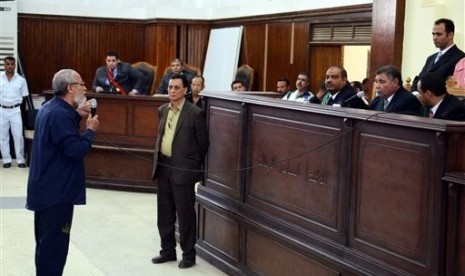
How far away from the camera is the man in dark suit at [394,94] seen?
4.77 meters

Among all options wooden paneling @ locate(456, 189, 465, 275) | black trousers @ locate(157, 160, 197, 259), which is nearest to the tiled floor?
black trousers @ locate(157, 160, 197, 259)

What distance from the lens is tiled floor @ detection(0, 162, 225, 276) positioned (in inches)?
233

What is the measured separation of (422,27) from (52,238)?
4.24 m

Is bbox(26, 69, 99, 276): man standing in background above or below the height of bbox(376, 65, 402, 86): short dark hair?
below

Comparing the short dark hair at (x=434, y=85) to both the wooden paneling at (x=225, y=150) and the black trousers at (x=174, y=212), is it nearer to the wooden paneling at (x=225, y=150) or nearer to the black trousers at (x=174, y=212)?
the wooden paneling at (x=225, y=150)

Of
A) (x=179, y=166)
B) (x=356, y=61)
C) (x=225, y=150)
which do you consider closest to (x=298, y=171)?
(x=225, y=150)


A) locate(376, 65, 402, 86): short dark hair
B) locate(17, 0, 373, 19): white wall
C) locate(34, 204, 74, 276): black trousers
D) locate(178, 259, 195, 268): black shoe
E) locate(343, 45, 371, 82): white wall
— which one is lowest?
locate(178, 259, 195, 268): black shoe

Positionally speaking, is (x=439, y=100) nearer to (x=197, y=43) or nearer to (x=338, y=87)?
(x=338, y=87)

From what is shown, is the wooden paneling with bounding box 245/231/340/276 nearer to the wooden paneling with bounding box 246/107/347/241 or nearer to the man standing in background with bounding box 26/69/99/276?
the wooden paneling with bounding box 246/107/347/241

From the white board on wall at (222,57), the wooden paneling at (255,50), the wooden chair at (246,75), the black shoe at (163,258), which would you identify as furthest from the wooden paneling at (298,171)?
the white board on wall at (222,57)

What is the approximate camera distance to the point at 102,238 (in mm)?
6922

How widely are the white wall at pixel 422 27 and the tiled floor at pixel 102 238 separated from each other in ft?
9.37

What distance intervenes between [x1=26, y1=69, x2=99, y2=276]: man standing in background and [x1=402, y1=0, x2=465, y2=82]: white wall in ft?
12.1

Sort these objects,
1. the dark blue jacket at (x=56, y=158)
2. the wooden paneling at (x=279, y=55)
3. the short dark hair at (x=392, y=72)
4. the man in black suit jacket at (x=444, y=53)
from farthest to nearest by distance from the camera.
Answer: the wooden paneling at (x=279, y=55) < the man in black suit jacket at (x=444, y=53) < the short dark hair at (x=392, y=72) < the dark blue jacket at (x=56, y=158)
